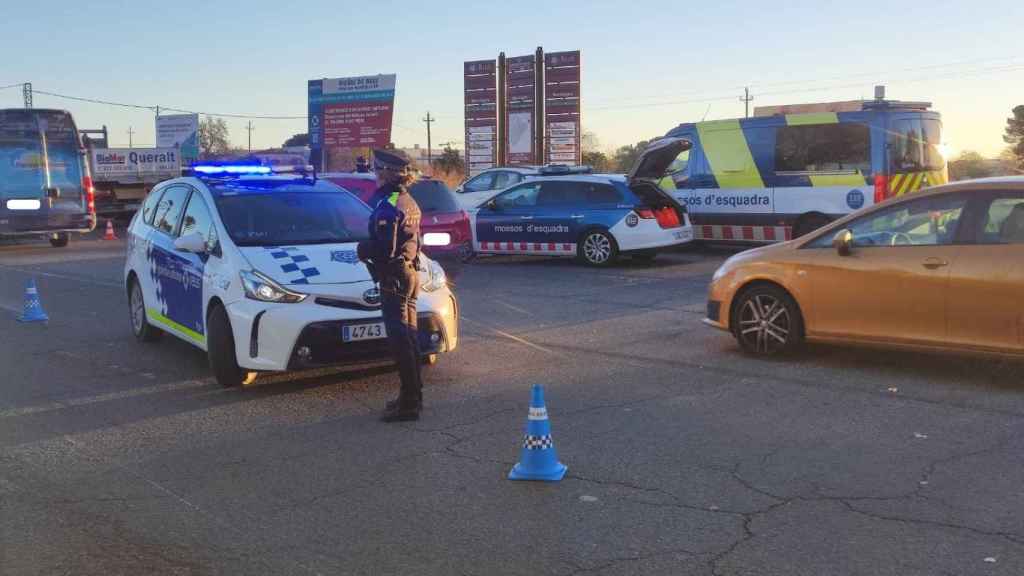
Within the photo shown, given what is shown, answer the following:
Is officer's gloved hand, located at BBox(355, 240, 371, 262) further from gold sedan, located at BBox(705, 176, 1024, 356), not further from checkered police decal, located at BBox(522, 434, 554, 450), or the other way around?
gold sedan, located at BBox(705, 176, 1024, 356)

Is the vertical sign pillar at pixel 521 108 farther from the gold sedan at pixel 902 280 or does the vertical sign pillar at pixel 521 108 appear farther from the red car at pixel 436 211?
the gold sedan at pixel 902 280

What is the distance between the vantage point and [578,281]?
1488 cm

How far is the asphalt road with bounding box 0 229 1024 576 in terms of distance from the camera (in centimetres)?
441

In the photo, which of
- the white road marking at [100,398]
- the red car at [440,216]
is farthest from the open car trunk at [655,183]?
the white road marking at [100,398]

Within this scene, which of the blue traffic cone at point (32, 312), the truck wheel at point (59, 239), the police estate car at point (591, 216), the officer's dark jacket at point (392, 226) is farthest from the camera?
the truck wheel at point (59, 239)

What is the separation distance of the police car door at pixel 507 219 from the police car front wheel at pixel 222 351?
9.94 metres

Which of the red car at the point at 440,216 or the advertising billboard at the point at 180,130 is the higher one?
the advertising billboard at the point at 180,130

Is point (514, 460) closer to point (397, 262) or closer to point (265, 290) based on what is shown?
point (397, 262)

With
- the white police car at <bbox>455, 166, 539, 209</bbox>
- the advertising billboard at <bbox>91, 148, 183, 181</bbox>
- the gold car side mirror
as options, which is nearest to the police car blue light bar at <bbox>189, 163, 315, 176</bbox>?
the gold car side mirror

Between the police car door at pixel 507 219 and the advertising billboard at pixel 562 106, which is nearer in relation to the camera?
the police car door at pixel 507 219

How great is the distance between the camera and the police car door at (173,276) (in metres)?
8.20

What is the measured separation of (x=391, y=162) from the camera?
6.64m

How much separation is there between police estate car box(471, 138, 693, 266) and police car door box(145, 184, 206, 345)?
27.5ft

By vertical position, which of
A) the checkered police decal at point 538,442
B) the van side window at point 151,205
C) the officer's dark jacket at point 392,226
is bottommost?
the checkered police decal at point 538,442
